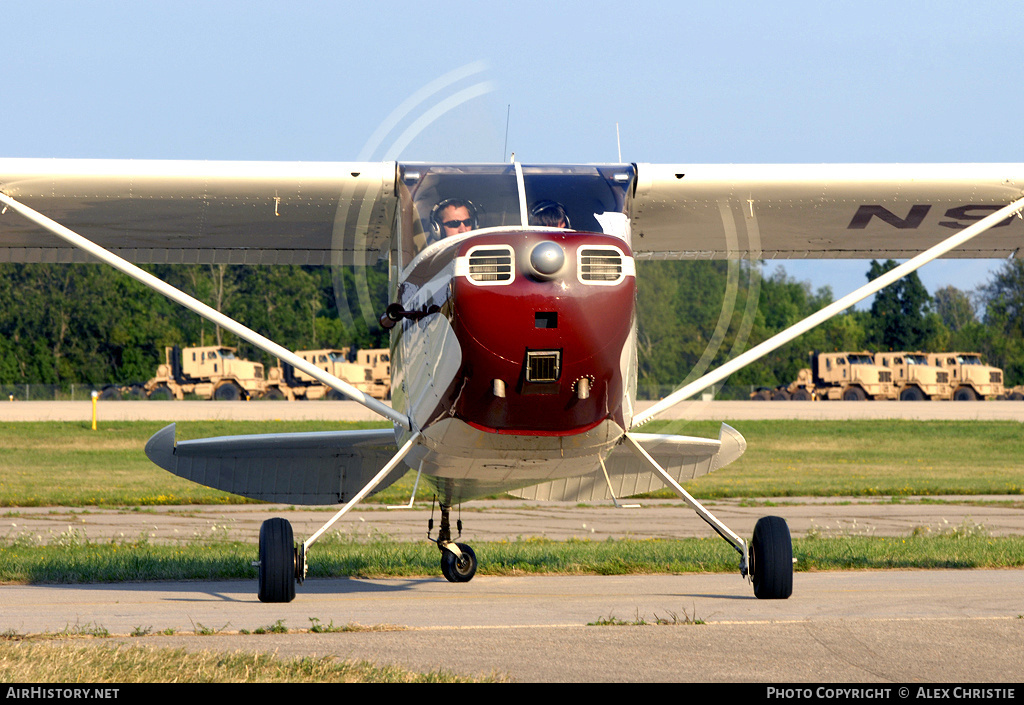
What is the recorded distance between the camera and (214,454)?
910 centimetres

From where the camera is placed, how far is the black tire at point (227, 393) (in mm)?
55403

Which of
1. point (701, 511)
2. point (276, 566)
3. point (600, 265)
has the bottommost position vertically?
point (276, 566)

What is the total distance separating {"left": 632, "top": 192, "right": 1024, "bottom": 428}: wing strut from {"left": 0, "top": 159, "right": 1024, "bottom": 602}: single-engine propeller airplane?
2 cm

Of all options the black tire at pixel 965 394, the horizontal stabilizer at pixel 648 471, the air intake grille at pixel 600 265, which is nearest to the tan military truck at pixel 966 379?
the black tire at pixel 965 394

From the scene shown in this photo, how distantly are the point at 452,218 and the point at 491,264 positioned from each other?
1271 mm

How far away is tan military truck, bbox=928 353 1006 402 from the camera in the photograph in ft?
193

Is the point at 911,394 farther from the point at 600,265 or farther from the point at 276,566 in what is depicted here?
the point at 600,265

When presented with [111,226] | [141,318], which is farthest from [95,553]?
[141,318]

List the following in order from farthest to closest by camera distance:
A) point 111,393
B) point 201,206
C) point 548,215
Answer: point 111,393, point 201,206, point 548,215

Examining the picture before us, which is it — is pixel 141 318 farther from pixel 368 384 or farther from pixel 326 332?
pixel 368 384

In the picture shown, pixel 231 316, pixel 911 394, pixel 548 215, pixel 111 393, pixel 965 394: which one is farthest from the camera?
pixel 231 316

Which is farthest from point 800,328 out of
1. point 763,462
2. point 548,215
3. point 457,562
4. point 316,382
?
point 316,382

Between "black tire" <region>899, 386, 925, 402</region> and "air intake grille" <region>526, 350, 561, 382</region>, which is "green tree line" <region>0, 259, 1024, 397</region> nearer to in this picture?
"black tire" <region>899, 386, 925, 402</region>

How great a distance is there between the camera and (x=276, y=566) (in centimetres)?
712
